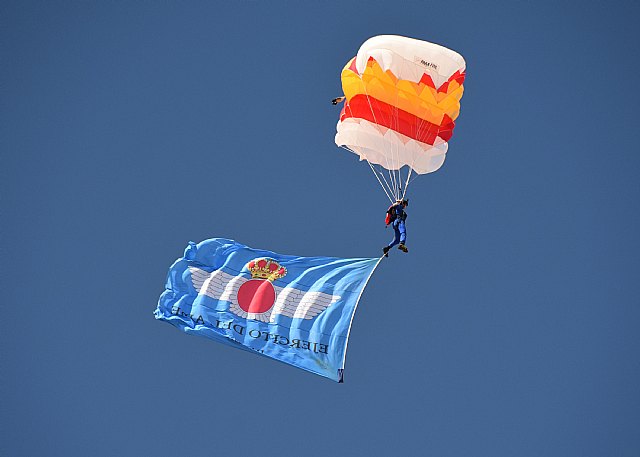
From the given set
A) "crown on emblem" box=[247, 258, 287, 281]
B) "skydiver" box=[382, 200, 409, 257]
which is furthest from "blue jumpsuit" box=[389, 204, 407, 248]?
"crown on emblem" box=[247, 258, 287, 281]

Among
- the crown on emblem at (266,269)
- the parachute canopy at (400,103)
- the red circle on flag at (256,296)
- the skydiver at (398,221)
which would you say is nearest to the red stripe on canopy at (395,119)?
the parachute canopy at (400,103)

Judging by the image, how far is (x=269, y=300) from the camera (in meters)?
25.6

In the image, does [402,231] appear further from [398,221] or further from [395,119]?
[395,119]

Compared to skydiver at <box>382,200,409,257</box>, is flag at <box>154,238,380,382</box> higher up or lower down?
lower down

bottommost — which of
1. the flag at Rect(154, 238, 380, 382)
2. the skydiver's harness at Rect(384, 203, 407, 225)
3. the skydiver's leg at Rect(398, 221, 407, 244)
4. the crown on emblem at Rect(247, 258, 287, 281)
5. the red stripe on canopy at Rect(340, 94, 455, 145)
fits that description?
the flag at Rect(154, 238, 380, 382)

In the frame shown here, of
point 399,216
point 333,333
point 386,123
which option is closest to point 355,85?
point 386,123

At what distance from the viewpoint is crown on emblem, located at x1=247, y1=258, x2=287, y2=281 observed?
2608cm

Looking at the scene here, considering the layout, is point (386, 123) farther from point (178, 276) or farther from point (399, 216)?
point (178, 276)

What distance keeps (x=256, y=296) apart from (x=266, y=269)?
708mm

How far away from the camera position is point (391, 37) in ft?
82.8

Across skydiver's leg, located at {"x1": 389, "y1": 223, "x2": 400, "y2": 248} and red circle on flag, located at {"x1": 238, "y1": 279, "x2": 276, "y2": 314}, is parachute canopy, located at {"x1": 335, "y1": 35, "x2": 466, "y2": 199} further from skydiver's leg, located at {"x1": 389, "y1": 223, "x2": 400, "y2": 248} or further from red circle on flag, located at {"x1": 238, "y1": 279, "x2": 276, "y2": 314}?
red circle on flag, located at {"x1": 238, "y1": 279, "x2": 276, "y2": 314}

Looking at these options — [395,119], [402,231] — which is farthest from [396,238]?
[395,119]

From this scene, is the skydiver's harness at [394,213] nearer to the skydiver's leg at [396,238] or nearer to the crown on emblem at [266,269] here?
the skydiver's leg at [396,238]

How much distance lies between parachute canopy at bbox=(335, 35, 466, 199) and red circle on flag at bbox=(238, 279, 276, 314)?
2673 mm
